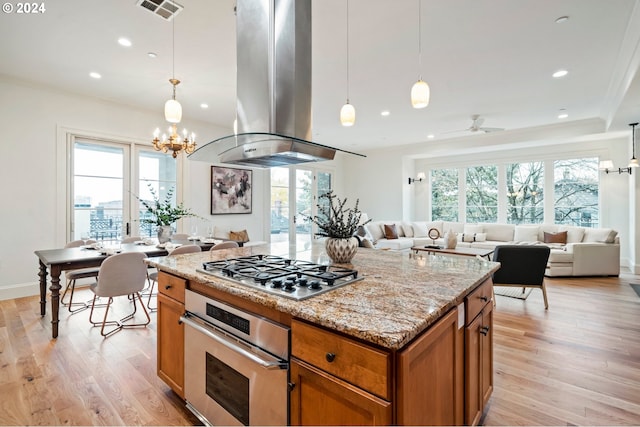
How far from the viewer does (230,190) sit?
6172 mm

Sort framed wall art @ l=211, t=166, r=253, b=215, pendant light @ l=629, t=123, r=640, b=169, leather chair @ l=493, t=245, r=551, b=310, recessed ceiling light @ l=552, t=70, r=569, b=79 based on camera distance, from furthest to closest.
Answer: framed wall art @ l=211, t=166, r=253, b=215
pendant light @ l=629, t=123, r=640, b=169
recessed ceiling light @ l=552, t=70, r=569, b=79
leather chair @ l=493, t=245, r=551, b=310

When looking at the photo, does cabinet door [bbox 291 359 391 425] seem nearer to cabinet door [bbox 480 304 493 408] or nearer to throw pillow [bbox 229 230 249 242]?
cabinet door [bbox 480 304 493 408]

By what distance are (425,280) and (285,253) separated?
1189 mm


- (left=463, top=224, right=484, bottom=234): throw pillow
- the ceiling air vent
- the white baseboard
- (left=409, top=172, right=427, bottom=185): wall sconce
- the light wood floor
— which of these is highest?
the ceiling air vent

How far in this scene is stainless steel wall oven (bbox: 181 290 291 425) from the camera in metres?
1.16

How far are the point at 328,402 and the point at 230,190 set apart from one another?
5.61 meters

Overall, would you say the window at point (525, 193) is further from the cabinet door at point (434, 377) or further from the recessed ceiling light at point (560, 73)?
the cabinet door at point (434, 377)

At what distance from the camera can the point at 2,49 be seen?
10.5 ft

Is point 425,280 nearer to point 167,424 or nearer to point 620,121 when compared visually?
point 167,424

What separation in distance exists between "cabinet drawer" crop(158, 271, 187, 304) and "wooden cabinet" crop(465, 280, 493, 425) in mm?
1488

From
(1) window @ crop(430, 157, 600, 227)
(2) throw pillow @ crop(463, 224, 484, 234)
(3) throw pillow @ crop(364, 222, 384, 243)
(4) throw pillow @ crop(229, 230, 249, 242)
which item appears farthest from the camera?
(3) throw pillow @ crop(364, 222, 384, 243)

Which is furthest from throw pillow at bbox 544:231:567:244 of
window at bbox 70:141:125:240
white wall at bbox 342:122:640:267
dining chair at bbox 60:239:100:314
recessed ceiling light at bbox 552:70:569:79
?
window at bbox 70:141:125:240

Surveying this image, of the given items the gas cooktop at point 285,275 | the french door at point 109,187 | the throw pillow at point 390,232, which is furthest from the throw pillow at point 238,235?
the gas cooktop at point 285,275

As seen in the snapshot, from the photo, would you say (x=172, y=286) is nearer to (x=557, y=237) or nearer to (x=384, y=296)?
(x=384, y=296)
